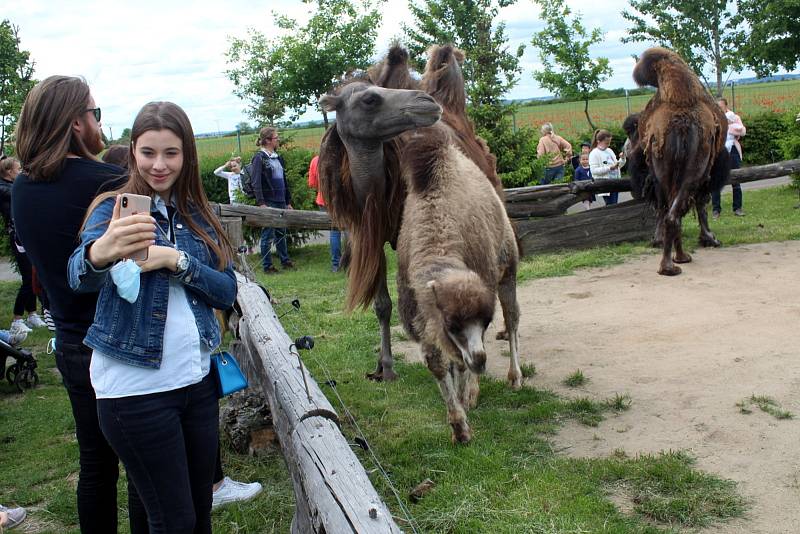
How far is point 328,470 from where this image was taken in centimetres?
274

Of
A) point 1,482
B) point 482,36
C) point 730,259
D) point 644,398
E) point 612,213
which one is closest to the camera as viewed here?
point 1,482

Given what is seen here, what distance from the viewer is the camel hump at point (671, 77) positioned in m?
8.52

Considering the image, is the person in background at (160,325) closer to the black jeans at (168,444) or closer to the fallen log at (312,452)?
the black jeans at (168,444)

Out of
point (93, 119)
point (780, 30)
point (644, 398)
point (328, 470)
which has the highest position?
point (780, 30)

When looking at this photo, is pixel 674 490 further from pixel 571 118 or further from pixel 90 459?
pixel 571 118

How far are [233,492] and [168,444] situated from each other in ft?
5.90

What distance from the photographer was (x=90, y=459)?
2.83 m

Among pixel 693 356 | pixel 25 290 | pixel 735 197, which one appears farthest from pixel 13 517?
pixel 735 197

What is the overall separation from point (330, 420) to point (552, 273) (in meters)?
6.22

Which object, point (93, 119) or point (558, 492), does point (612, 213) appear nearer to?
point (558, 492)

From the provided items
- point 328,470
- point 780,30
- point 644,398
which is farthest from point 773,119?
point 328,470

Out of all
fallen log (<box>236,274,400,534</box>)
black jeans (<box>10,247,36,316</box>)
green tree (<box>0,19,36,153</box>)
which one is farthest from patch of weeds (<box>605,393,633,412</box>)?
green tree (<box>0,19,36,153</box>)

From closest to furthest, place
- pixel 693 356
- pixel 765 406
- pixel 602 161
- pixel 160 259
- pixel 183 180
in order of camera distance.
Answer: pixel 160 259 < pixel 183 180 < pixel 765 406 < pixel 693 356 < pixel 602 161

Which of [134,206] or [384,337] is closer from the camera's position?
[134,206]
